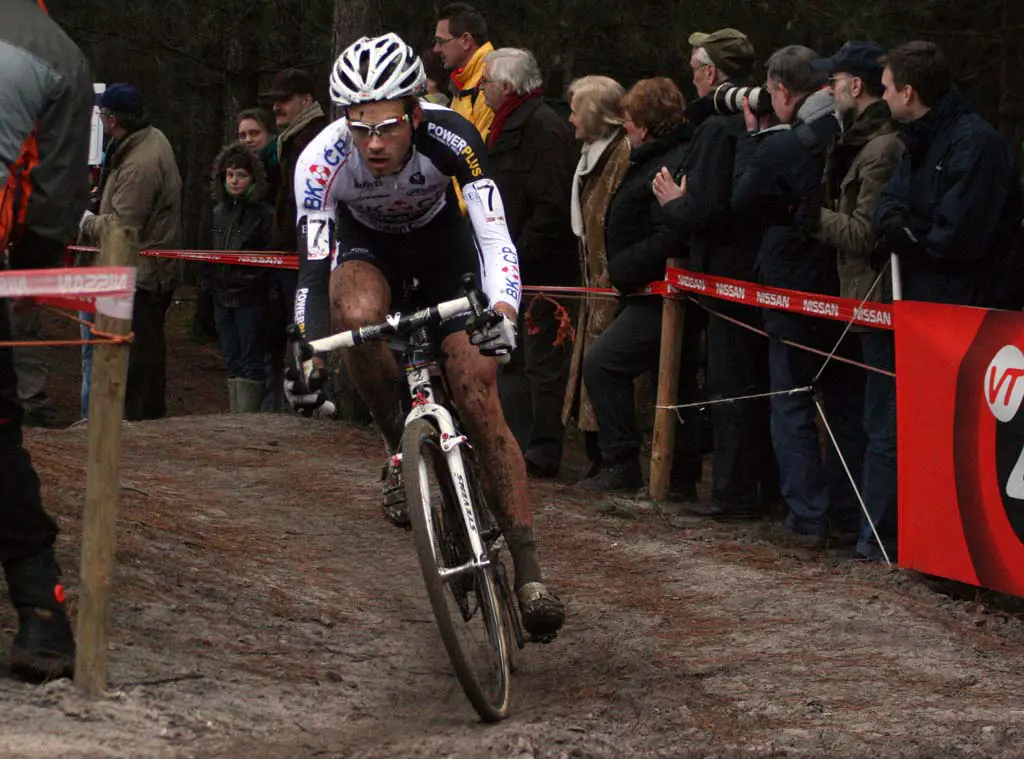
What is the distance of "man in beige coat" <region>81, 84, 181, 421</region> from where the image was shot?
12328 mm

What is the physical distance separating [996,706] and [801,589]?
2087 mm

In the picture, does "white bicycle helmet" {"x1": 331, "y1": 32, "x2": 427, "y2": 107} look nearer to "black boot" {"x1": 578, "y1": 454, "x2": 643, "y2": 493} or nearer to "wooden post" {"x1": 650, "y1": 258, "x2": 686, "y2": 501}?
"wooden post" {"x1": 650, "y1": 258, "x2": 686, "y2": 501}

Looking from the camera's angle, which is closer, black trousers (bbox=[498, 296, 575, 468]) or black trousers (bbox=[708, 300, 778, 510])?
black trousers (bbox=[708, 300, 778, 510])

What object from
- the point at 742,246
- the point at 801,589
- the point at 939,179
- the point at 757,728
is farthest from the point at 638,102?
the point at 757,728

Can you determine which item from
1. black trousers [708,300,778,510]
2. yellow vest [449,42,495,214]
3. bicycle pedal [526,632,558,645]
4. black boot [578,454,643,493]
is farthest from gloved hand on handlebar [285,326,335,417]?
yellow vest [449,42,495,214]

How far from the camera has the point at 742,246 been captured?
9633 mm

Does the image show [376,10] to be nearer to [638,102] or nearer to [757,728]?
[638,102]

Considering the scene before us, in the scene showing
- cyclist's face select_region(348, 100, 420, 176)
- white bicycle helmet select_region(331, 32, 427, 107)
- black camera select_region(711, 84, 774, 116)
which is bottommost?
cyclist's face select_region(348, 100, 420, 176)

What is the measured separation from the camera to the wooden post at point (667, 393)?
10062 mm

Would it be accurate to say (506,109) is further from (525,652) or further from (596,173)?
(525,652)

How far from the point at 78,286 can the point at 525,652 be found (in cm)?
262

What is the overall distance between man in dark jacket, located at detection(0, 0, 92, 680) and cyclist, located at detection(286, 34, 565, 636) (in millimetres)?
1029

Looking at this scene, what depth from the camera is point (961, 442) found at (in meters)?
7.54

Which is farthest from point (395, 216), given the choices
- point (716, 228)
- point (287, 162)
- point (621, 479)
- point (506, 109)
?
point (287, 162)
